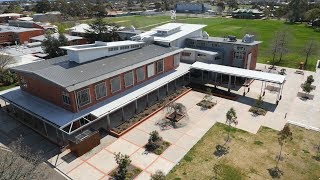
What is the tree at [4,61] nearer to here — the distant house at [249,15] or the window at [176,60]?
the window at [176,60]

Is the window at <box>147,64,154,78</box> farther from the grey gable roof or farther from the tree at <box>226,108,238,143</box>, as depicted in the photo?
the tree at <box>226,108,238,143</box>

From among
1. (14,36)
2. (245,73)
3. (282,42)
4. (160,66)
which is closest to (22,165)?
(160,66)

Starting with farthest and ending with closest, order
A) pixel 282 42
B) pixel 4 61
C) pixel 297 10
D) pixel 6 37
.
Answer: pixel 297 10 < pixel 6 37 < pixel 282 42 < pixel 4 61

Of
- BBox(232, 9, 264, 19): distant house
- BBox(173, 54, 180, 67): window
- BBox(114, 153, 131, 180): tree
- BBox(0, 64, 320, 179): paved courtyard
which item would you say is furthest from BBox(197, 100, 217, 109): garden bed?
BBox(232, 9, 264, 19): distant house

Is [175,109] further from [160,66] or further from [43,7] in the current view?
[43,7]

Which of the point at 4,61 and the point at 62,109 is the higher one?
the point at 4,61
